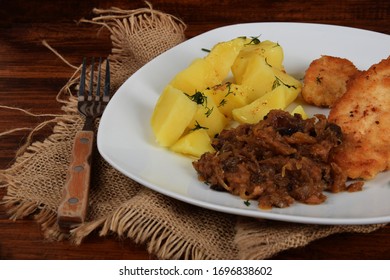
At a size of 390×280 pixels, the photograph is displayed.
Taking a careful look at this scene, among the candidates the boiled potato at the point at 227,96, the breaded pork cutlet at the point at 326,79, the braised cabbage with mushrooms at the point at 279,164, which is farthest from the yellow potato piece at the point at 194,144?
the breaded pork cutlet at the point at 326,79

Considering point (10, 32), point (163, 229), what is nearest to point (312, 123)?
point (163, 229)

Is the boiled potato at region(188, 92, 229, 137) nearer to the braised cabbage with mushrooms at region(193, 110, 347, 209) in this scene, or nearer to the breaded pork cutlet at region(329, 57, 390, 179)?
the braised cabbage with mushrooms at region(193, 110, 347, 209)

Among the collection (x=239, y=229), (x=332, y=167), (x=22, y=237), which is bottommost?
(x=22, y=237)

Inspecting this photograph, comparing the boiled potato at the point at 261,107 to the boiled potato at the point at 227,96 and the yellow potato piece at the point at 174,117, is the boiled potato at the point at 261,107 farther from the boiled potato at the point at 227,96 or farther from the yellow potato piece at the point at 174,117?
the yellow potato piece at the point at 174,117

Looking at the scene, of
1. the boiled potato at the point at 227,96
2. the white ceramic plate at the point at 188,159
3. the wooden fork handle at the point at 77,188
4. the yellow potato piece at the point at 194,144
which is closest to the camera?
the white ceramic plate at the point at 188,159

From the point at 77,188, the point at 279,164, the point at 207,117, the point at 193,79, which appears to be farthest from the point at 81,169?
the point at 279,164

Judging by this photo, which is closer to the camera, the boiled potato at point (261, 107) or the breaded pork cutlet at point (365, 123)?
the breaded pork cutlet at point (365, 123)

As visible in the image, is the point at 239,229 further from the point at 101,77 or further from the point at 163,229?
the point at 101,77

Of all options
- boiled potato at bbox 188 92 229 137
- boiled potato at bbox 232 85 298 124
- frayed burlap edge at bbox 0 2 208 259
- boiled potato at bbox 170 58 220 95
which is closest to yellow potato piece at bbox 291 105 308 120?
boiled potato at bbox 232 85 298 124
